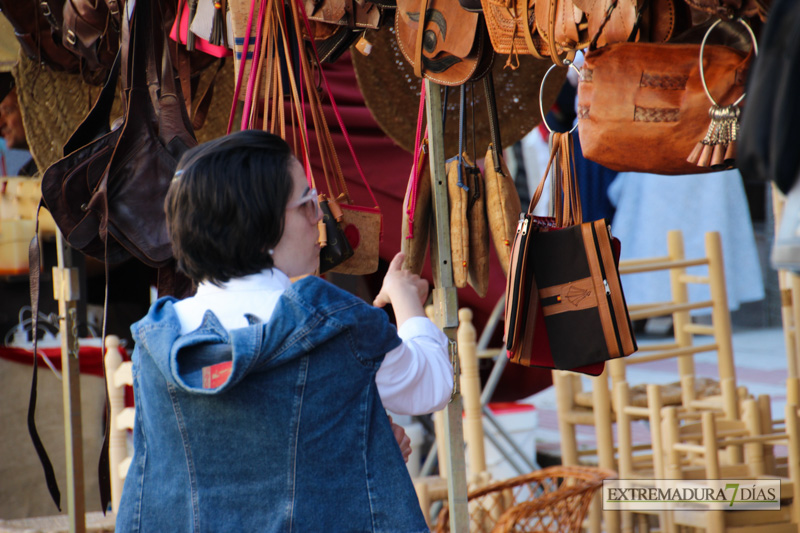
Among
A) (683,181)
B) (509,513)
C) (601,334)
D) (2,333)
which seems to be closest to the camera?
(601,334)

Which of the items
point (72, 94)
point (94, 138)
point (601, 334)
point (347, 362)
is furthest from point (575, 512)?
point (72, 94)

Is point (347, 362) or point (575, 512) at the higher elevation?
point (347, 362)

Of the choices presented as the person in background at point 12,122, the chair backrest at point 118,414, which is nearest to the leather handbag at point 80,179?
the chair backrest at point 118,414

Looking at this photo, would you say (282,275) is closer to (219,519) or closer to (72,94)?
(219,519)

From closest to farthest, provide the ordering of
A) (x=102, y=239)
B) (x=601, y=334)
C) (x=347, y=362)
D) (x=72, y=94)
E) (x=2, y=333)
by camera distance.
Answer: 1. (x=347, y=362)
2. (x=601, y=334)
3. (x=102, y=239)
4. (x=72, y=94)
5. (x=2, y=333)

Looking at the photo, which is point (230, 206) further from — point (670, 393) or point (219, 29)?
point (670, 393)

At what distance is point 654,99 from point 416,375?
1.72 feet

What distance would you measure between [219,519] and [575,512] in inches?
48.2

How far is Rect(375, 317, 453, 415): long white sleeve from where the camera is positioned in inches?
45.9

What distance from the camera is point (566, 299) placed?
142 centimetres

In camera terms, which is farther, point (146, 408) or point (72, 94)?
point (72, 94)

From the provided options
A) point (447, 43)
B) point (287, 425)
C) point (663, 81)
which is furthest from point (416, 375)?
point (447, 43)

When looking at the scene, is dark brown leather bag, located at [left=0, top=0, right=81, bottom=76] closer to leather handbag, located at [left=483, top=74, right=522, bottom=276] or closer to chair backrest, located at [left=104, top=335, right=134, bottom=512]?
chair backrest, located at [left=104, top=335, right=134, bottom=512]

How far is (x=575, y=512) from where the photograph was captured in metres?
2.10
